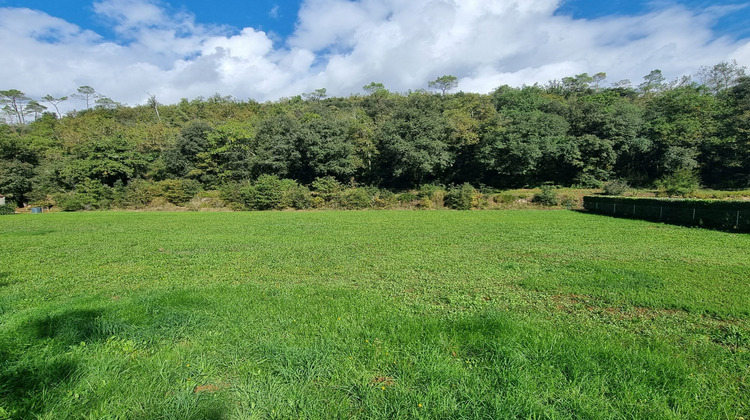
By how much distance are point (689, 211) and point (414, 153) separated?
70.2 ft

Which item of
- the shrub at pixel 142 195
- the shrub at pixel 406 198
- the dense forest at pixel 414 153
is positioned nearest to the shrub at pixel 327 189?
the dense forest at pixel 414 153

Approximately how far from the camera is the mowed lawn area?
228 centimetres

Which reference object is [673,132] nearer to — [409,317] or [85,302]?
[409,317]

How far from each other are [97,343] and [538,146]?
36.6m

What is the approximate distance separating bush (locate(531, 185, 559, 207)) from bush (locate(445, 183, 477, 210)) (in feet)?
18.7

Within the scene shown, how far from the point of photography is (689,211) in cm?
1516

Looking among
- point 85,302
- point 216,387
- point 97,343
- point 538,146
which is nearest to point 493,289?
point 216,387

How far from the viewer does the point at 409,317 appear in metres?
4.01

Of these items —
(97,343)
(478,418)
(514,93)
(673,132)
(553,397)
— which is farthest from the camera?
(514,93)

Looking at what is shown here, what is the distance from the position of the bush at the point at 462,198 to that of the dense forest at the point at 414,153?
4.72m

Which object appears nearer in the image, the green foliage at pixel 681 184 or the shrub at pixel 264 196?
the green foliage at pixel 681 184

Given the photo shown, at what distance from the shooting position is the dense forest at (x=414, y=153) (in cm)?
3247

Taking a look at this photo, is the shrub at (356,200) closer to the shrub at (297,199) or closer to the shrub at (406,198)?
the shrub at (406,198)

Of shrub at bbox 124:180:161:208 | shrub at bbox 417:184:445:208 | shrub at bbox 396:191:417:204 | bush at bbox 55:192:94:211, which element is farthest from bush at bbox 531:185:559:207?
bush at bbox 55:192:94:211
